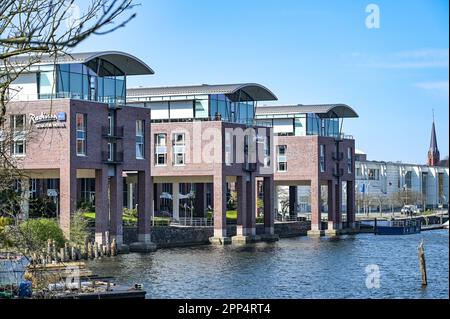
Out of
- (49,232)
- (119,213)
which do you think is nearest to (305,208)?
(119,213)

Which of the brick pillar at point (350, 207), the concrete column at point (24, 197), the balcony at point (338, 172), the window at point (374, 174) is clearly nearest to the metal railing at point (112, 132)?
the balcony at point (338, 172)

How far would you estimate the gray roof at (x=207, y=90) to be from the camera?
237 ft

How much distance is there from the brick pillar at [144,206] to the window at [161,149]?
9.22 m

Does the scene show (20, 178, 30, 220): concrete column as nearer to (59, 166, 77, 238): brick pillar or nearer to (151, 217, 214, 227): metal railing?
(59, 166, 77, 238): brick pillar

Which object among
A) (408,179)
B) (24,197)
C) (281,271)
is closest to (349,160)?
(281,271)

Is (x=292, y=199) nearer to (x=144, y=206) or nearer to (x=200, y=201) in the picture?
(x=200, y=201)

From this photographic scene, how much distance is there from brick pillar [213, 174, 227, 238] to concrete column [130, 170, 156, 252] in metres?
8.87

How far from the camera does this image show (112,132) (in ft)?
197

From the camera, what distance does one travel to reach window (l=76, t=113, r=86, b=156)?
56.6 meters

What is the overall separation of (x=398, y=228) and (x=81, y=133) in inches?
1842

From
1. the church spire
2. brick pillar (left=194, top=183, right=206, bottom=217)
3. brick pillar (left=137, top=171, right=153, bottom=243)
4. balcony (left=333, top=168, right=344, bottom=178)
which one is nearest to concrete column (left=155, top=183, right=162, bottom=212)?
brick pillar (left=194, top=183, right=206, bottom=217)

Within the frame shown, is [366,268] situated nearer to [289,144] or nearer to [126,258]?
[126,258]

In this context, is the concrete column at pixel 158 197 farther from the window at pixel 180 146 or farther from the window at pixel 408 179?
the window at pixel 408 179
